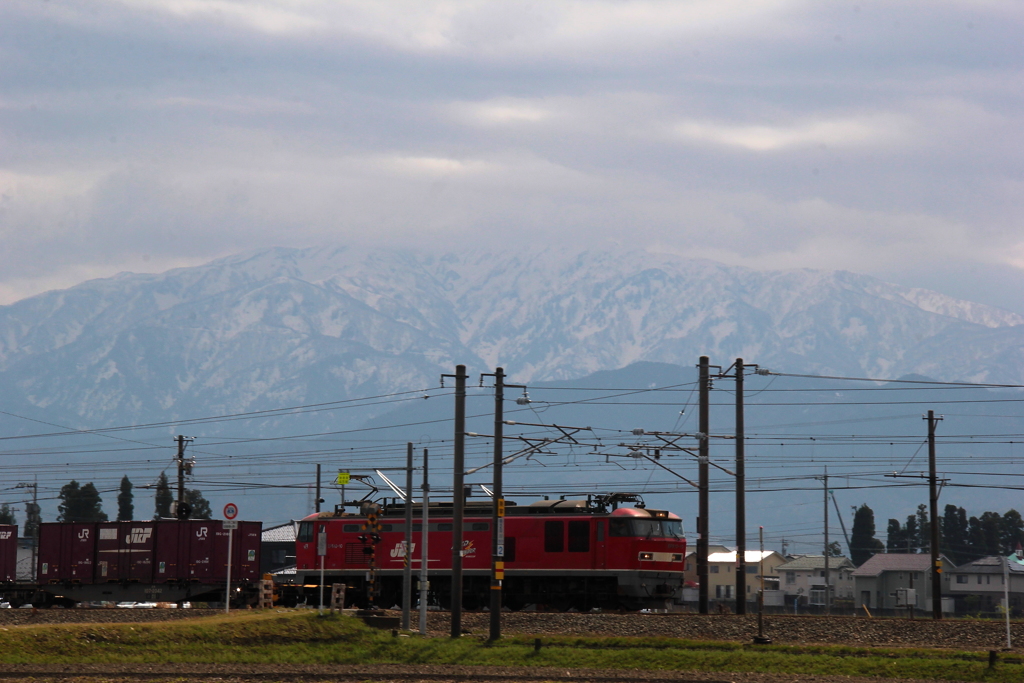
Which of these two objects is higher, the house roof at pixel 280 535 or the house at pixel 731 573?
the house roof at pixel 280 535

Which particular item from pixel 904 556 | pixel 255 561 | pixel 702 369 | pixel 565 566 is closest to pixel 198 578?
pixel 255 561

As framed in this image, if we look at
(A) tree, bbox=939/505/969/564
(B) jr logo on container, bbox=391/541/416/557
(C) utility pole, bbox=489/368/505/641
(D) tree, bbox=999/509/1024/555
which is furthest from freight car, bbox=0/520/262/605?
(D) tree, bbox=999/509/1024/555

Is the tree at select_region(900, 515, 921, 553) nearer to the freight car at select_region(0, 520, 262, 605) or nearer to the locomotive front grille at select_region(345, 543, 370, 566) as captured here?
the locomotive front grille at select_region(345, 543, 370, 566)

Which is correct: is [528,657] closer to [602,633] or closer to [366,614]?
[602,633]

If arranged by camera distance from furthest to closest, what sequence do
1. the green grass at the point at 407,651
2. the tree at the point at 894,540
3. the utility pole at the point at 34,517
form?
the tree at the point at 894,540
the utility pole at the point at 34,517
the green grass at the point at 407,651

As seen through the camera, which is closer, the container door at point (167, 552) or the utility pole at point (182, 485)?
the utility pole at point (182, 485)

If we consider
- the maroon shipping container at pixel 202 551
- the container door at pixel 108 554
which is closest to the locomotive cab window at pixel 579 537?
the maroon shipping container at pixel 202 551

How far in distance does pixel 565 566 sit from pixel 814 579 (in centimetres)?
10919

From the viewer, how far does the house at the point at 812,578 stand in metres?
138

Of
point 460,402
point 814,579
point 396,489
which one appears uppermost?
point 460,402

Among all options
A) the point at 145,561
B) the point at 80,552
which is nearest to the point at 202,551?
the point at 145,561

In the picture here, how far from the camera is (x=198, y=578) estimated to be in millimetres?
50750

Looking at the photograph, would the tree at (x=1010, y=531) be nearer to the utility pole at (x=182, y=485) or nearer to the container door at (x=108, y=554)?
the utility pole at (x=182, y=485)

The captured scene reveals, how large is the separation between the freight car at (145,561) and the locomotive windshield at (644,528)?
15.9 meters
